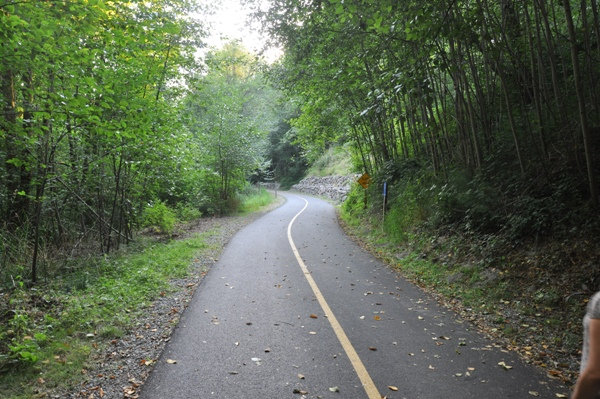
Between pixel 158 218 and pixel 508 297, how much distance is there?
39.2 ft

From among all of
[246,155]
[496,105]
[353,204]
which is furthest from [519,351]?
[246,155]

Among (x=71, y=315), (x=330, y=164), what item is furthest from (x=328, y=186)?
(x=71, y=315)

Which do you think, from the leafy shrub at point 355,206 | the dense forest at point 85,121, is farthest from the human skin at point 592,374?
the leafy shrub at point 355,206

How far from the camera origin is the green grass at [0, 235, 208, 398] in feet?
13.7

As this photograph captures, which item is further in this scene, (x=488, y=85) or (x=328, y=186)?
(x=328, y=186)

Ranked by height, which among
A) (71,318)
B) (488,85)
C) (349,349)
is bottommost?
(349,349)

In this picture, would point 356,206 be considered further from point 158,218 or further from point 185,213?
point 158,218

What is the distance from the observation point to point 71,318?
5496 millimetres

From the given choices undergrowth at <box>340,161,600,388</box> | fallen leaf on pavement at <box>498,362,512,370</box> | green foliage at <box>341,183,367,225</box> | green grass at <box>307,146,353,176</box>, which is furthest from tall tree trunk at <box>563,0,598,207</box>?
green grass at <box>307,146,353,176</box>

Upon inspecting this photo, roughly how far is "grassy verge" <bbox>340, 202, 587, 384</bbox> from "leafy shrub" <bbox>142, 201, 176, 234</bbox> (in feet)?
27.3

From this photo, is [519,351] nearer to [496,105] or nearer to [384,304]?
[384,304]

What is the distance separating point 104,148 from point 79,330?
5.31 meters

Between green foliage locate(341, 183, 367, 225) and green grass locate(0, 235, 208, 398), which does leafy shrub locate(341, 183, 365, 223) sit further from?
green grass locate(0, 235, 208, 398)

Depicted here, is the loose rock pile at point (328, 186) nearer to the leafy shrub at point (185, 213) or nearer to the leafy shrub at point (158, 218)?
the leafy shrub at point (185, 213)
